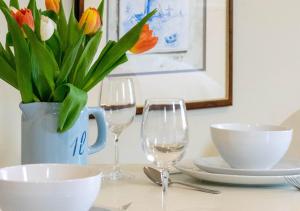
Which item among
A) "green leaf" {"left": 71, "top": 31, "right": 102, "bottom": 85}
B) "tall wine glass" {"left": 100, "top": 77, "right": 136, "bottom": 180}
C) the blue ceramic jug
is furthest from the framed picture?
the blue ceramic jug

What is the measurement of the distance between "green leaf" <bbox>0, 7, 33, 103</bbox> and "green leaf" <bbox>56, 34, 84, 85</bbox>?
6 centimetres

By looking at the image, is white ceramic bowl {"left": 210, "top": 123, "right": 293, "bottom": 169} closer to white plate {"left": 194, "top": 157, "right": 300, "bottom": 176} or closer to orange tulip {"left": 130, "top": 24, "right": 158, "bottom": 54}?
white plate {"left": 194, "top": 157, "right": 300, "bottom": 176}

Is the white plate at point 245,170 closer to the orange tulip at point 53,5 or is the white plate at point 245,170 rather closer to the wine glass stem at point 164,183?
the wine glass stem at point 164,183

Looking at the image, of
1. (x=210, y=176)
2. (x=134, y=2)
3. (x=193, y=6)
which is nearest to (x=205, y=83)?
(x=193, y=6)

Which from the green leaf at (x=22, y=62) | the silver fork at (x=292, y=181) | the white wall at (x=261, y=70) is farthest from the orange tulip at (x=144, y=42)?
the white wall at (x=261, y=70)

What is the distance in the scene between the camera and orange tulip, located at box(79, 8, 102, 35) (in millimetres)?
1307

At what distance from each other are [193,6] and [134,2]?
28 cm

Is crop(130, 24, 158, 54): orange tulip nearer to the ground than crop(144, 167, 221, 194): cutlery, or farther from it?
farther from it

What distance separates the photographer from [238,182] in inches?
54.0

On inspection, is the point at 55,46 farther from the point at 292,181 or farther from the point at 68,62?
the point at 292,181

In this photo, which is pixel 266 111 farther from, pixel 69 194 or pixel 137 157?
pixel 69 194

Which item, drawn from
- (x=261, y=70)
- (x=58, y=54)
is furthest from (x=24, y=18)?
(x=261, y=70)

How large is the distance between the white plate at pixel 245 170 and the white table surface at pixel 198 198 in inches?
1.3

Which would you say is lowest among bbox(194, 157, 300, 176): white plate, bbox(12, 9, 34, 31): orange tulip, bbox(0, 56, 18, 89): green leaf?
bbox(194, 157, 300, 176): white plate
